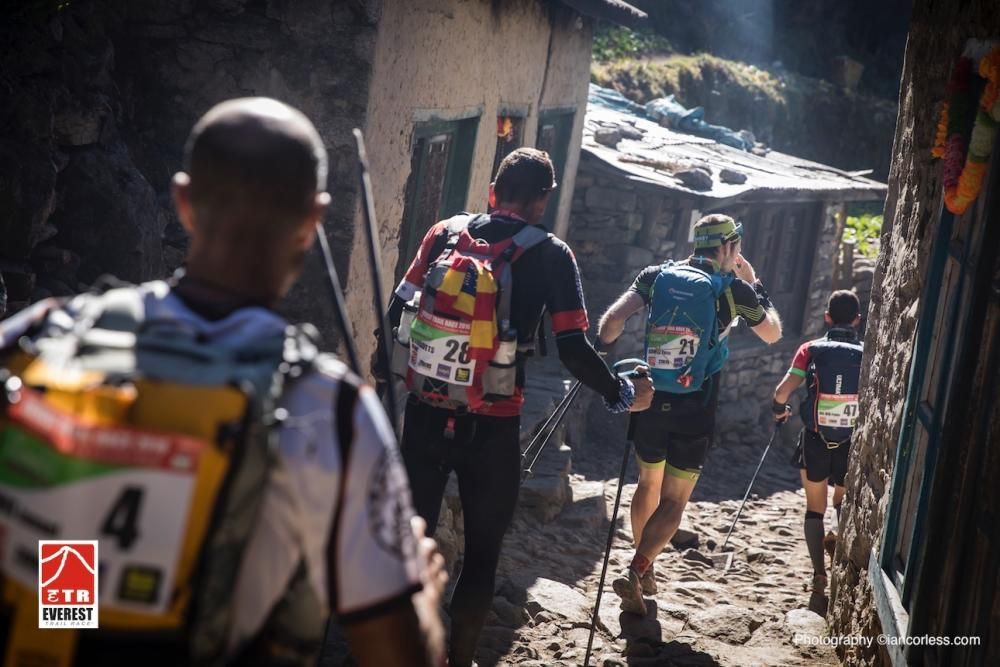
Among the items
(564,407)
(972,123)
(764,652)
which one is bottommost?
(764,652)

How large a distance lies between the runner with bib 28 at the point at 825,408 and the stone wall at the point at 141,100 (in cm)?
276

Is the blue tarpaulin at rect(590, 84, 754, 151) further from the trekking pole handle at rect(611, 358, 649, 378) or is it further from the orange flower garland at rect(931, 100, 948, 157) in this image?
the orange flower garland at rect(931, 100, 948, 157)

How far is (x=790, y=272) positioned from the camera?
13.9 metres

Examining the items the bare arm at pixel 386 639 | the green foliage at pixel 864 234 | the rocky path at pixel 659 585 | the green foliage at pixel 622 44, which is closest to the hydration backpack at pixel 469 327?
the rocky path at pixel 659 585

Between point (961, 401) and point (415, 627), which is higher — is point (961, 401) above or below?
above

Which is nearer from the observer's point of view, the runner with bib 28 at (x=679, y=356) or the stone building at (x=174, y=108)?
the stone building at (x=174, y=108)

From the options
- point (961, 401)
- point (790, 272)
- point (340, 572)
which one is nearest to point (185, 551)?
point (340, 572)

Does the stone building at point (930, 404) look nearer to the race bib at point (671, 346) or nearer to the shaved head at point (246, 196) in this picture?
the race bib at point (671, 346)

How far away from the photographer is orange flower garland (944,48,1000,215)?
327 centimetres

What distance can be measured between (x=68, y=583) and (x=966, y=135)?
3132 millimetres

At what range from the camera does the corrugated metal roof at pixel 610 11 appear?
9047mm

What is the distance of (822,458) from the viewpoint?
666cm

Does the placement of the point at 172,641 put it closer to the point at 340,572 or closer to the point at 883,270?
the point at 340,572

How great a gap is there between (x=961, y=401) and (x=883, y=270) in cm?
185
